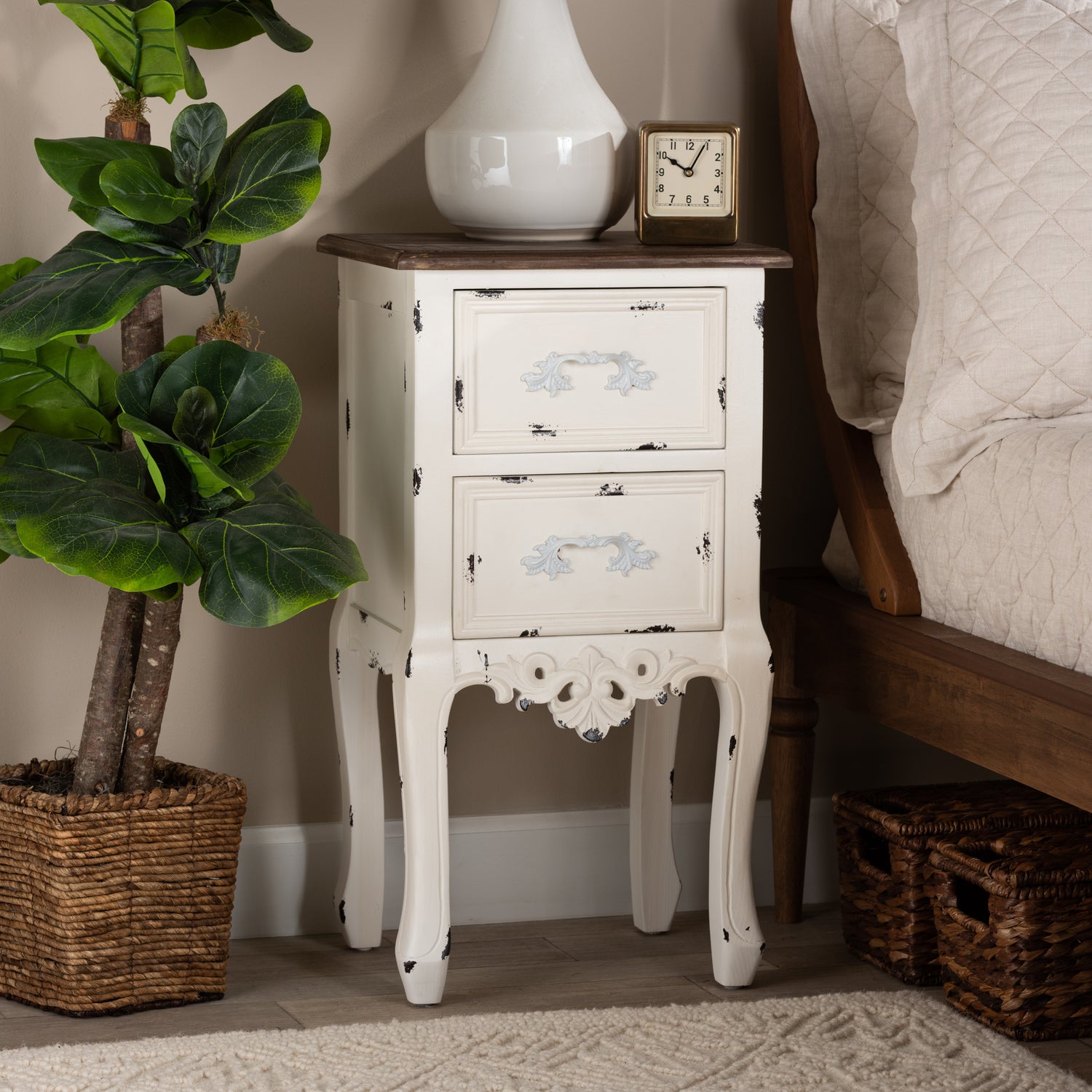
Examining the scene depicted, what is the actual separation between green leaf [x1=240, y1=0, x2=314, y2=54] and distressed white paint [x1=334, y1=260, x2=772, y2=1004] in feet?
0.84

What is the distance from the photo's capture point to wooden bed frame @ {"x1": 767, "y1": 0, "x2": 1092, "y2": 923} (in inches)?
56.8

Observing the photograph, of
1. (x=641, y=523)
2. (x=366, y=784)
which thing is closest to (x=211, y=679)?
(x=366, y=784)

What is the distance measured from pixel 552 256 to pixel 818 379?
1.54 ft

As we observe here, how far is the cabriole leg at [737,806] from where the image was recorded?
66.4 inches

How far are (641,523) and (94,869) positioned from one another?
0.67 metres

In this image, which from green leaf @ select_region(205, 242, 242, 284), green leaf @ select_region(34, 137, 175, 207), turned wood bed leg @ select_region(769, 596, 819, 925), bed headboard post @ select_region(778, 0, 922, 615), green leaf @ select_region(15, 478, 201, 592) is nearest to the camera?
green leaf @ select_region(15, 478, 201, 592)

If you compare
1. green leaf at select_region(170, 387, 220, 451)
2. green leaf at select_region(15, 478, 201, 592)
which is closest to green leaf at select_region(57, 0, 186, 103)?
green leaf at select_region(170, 387, 220, 451)

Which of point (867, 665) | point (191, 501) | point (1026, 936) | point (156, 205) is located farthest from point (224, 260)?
point (1026, 936)

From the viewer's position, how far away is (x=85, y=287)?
4.90 ft

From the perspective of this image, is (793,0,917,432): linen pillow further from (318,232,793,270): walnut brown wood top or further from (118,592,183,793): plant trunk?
(118,592,183,793): plant trunk

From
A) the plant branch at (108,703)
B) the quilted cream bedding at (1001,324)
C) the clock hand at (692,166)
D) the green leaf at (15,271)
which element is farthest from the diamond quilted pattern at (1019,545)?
the green leaf at (15,271)

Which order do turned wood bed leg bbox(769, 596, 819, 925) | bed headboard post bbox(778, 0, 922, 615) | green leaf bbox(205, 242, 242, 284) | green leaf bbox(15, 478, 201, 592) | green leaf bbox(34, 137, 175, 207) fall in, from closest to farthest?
green leaf bbox(15, 478, 201, 592) → green leaf bbox(34, 137, 175, 207) → green leaf bbox(205, 242, 242, 284) → bed headboard post bbox(778, 0, 922, 615) → turned wood bed leg bbox(769, 596, 819, 925)

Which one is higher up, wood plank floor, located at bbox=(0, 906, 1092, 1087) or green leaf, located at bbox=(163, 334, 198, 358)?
green leaf, located at bbox=(163, 334, 198, 358)

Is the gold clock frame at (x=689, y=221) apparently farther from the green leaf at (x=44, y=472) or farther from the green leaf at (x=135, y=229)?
the green leaf at (x=44, y=472)
